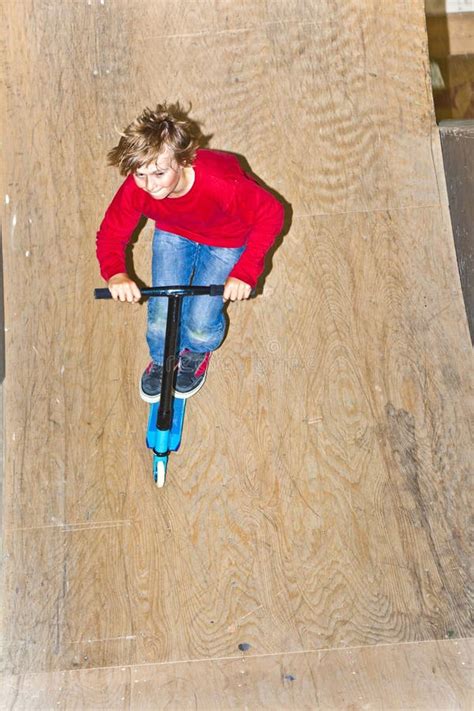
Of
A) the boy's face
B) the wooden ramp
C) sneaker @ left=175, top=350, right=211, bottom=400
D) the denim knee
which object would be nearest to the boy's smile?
the boy's face

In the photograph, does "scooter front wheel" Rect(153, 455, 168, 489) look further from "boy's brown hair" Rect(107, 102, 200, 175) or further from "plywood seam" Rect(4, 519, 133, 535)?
"boy's brown hair" Rect(107, 102, 200, 175)

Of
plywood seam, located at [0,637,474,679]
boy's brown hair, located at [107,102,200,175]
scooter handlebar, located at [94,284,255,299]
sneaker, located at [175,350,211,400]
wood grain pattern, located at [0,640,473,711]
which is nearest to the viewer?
boy's brown hair, located at [107,102,200,175]

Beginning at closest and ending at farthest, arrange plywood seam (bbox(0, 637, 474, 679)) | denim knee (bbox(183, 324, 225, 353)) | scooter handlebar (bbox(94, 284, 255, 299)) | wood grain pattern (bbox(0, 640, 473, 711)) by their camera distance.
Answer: scooter handlebar (bbox(94, 284, 255, 299)), wood grain pattern (bbox(0, 640, 473, 711)), plywood seam (bbox(0, 637, 474, 679)), denim knee (bbox(183, 324, 225, 353))

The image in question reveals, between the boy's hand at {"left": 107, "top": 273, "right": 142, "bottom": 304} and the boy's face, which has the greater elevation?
the boy's face

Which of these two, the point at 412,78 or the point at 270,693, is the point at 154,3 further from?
the point at 270,693

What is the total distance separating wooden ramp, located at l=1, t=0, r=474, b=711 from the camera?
2.93 meters

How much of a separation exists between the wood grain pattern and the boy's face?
187 cm

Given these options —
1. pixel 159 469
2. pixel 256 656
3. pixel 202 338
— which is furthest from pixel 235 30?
pixel 256 656

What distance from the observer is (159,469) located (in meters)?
3.17

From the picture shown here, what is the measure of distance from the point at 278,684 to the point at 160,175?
1.99 metres

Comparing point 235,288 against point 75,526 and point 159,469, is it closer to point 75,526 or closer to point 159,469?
point 159,469

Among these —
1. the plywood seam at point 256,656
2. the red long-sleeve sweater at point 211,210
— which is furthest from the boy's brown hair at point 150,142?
the plywood seam at point 256,656

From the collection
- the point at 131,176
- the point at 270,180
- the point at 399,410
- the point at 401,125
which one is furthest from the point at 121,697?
the point at 401,125

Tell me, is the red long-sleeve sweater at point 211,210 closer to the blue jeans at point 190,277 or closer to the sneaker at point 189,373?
the blue jeans at point 190,277
